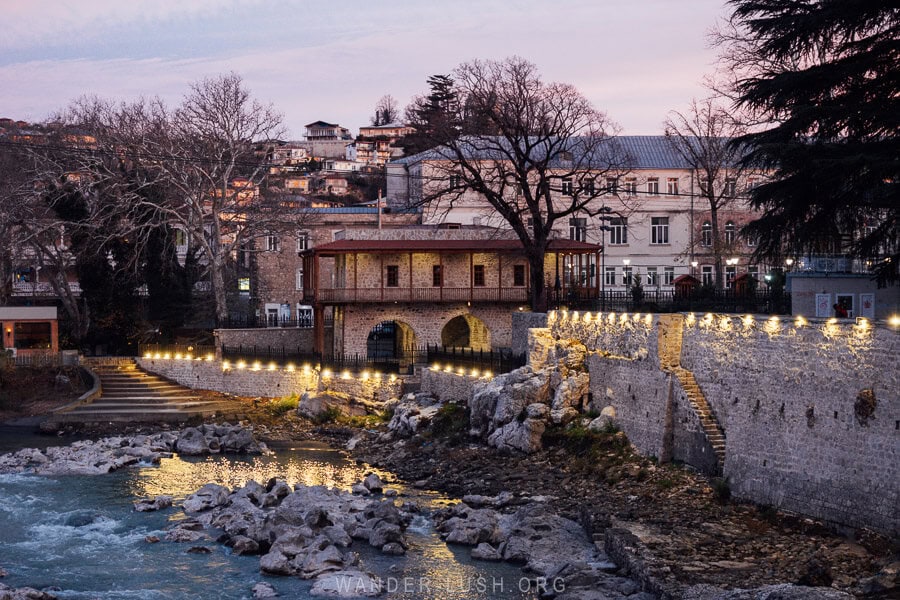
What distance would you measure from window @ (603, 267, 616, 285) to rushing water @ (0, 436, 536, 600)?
1160 inches

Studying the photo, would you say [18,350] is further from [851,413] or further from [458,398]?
[851,413]

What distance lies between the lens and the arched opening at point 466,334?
47.5m

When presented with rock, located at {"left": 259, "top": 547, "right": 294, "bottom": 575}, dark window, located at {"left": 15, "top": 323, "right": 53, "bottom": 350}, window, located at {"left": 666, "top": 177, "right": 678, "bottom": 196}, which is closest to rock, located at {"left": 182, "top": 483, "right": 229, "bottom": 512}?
rock, located at {"left": 259, "top": 547, "right": 294, "bottom": 575}

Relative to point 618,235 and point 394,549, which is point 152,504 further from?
point 618,235

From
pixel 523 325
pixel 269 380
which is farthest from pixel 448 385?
pixel 269 380

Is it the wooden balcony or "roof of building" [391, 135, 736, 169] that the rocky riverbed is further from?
"roof of building" [391, 135, 736, 169]

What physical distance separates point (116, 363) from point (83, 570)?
27.1 m

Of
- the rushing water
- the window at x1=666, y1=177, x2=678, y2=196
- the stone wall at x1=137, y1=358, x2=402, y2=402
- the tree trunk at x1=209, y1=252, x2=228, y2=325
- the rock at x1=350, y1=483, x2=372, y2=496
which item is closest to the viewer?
the rushing water

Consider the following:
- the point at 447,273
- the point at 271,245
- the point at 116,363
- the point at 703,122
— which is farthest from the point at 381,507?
A: the point at 271,245

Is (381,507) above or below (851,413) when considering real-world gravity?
below

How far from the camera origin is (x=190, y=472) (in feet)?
104

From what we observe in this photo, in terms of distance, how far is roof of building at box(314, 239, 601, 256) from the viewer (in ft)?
149

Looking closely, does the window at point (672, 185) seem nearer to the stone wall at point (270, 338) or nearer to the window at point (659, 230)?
the window at point (659, 230)

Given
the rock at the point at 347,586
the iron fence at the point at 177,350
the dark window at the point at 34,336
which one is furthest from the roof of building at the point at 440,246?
the rock at the point at 347,586
